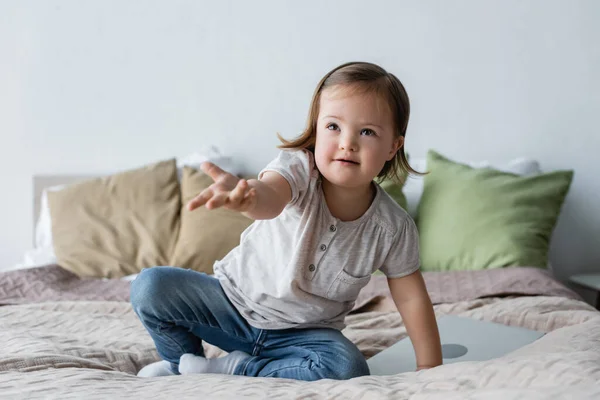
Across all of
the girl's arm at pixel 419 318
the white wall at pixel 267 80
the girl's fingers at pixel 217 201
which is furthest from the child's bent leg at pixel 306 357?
the white wall at pixel 267 80

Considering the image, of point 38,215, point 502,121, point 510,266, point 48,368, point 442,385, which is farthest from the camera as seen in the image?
point 38,215

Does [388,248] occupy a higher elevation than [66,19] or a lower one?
lower

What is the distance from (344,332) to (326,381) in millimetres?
692

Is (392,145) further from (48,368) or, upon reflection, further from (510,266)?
(510,266)

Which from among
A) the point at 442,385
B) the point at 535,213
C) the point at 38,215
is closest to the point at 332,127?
the point at 442,385

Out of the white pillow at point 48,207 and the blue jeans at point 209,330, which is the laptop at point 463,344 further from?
the white pillow at point 48,207

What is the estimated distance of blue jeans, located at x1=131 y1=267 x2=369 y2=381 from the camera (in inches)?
53.7

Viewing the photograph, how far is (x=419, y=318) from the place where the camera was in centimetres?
134

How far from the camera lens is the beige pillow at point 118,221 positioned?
8.35 feet

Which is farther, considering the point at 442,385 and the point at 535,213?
the point at 535,213

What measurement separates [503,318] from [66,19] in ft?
7.31

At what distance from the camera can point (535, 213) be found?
7.82 feet

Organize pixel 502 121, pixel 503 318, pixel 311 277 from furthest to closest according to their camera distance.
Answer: pixel 502 121
pixel 503 318
pixel 311 277

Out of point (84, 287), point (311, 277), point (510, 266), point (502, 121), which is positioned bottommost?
point (84, 287)
